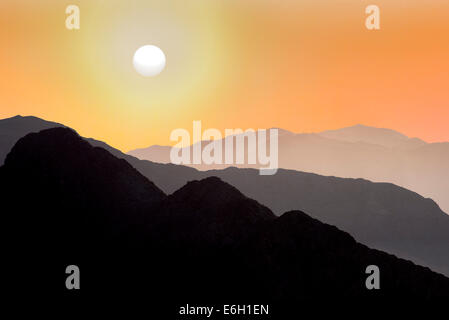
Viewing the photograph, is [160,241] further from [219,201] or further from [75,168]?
[75,168]

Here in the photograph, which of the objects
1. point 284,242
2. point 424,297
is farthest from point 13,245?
point 424,297

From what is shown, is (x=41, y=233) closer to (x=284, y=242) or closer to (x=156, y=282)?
(x=156, y=282)

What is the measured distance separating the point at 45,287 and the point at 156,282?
11.7 m

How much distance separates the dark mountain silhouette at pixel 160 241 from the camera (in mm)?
54000

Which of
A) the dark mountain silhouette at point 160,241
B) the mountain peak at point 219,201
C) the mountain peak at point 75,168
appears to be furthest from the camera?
the mountain peak at point 75,168

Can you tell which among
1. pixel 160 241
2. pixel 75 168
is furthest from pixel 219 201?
pixel 75 168

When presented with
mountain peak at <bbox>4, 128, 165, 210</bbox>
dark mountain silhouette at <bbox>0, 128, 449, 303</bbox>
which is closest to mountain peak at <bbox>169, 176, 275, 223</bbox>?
dark mountain silhouette at <bbox>0, 128, 449, 303</bbox>

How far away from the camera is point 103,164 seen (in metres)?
67.9

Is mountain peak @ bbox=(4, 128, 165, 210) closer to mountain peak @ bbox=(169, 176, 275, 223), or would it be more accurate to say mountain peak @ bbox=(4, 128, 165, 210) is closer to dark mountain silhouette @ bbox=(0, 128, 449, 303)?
dark mountain silhouette @ bbox=(0, 128, 449, 303)

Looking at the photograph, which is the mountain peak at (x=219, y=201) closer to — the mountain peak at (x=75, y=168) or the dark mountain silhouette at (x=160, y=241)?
the dark mountain silhouette at (x=160, y=241)

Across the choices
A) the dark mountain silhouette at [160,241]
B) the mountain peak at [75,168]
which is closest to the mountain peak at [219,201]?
the dark mountain silhouette at [160,241]

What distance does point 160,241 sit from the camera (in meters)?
58.9

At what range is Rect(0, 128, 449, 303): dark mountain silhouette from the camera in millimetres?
54000

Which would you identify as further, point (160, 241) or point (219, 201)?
point (219, 201)
